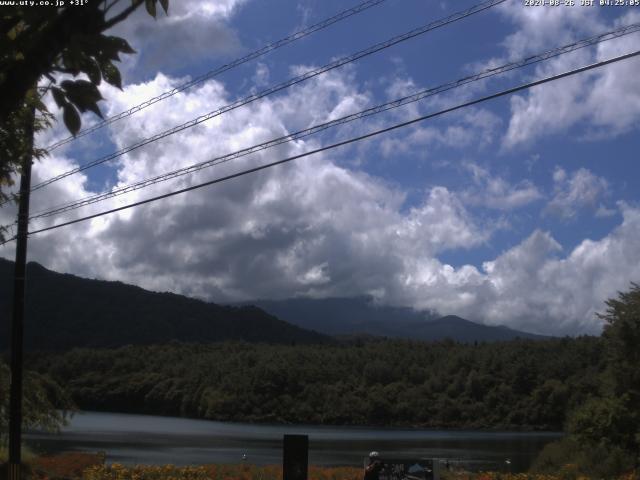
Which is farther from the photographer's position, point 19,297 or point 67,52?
point 19,297

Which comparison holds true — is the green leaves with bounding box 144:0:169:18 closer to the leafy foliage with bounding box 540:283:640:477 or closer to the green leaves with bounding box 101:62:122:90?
the green leaves with bounding box 101:62:122:90

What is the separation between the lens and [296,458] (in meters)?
13.1

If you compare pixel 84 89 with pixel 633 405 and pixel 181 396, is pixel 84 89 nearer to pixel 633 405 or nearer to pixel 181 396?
pixel 633 405

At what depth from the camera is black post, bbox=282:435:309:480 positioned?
42.8 ft

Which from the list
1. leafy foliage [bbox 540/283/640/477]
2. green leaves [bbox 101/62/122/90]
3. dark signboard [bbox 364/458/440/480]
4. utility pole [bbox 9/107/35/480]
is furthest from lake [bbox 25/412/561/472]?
green leaves [bbox 101/62/122/90]

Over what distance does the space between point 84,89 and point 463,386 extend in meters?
111

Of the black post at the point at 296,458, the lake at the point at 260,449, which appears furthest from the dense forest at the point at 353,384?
the black post at the point at 296,458

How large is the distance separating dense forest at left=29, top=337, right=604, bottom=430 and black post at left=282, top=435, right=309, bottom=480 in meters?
89.3

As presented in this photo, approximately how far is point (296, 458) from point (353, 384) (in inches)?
4216

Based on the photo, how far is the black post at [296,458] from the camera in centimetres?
1305

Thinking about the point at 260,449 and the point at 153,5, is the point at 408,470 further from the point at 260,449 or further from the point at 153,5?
the point at 260,449

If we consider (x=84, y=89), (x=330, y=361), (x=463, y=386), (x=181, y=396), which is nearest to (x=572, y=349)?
(x=463, y=386)

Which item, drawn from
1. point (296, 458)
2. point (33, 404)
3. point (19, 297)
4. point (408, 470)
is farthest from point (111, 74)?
point (33, 404)

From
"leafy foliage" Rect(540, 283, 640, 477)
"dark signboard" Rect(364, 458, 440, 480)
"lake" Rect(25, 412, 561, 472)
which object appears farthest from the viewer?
"lake" Rect(25, 412, 561, 472)
